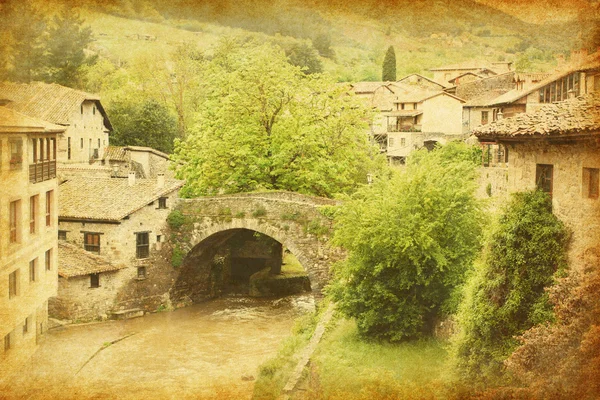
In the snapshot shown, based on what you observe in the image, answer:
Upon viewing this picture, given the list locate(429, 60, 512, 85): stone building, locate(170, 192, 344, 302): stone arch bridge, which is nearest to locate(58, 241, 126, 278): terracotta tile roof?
locate(170, 192, 344, 302): stone arch bridge

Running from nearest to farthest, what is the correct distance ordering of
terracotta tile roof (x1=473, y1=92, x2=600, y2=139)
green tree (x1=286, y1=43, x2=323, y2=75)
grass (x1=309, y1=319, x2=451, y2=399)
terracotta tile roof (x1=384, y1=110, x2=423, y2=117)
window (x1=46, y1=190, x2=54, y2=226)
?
1. terracotta tile roof (x1=473, y1=92, x2=600, y2=139)
2. grass (x1=309, y1=319, x2=451, y2=399)
3. window (x1=46, y1=190, x2=54, y2=226)
4. green tree (x1=286, y1=43, x2=323, y2=75)
5. terracotta tile roof (x1=384, y1=110, x2=423, y2=117)

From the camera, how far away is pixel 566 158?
1173 cm

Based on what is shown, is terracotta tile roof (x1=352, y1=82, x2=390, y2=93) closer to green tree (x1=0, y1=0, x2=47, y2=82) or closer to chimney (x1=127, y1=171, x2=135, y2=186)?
chimney (x1=127, y1=171, x2=135, y2=186)

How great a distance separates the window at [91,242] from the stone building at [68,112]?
2.21 meters

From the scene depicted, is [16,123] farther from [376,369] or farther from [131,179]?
[131,179]

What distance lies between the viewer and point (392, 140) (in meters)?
28.1

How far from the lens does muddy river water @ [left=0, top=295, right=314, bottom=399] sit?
15.1m

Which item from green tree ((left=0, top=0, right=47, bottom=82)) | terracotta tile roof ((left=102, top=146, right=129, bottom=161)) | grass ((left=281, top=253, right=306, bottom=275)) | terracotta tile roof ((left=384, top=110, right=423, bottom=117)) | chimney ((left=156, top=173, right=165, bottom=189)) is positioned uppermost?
green tree ((left=0, top=0, right=47, bottom=82))

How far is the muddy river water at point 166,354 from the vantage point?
15086mm

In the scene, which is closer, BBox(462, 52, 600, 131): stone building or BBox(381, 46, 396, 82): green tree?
BBox(462, 52, 600, 131): stone building

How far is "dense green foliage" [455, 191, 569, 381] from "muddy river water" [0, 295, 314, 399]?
14.3ft

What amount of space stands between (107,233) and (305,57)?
7.76 m

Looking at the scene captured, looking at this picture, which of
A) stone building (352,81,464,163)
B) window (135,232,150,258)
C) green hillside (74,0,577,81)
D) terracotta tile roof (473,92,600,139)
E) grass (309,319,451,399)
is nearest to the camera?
terracotta tile roof (473,92,600,139)

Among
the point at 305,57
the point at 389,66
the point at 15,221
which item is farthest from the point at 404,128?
the point at 15,221
